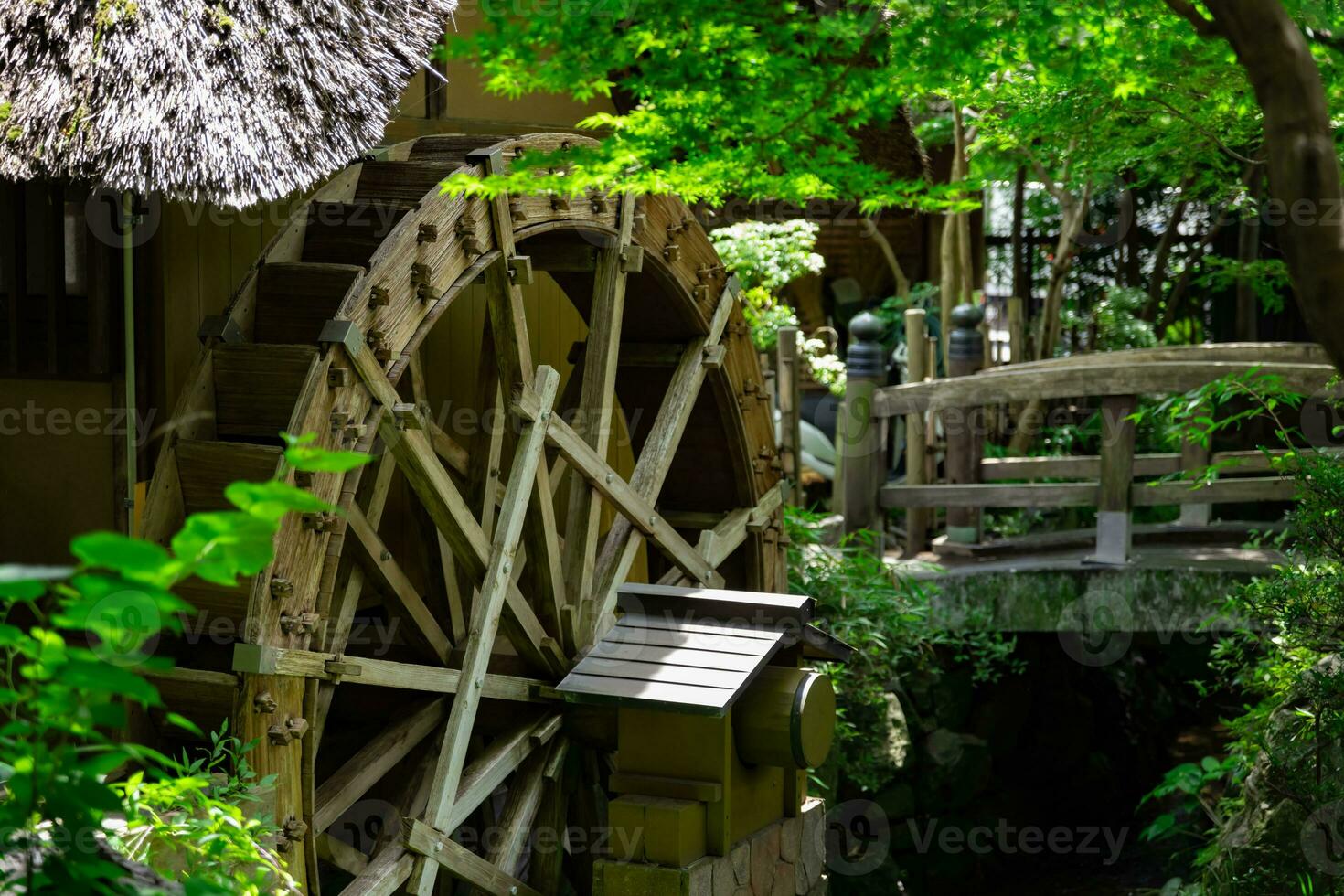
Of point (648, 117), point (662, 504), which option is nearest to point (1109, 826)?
point (662, 504)

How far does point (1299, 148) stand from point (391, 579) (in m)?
3.13

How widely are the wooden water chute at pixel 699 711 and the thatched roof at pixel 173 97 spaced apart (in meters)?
1.90

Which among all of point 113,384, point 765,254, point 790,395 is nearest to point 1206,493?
point 790,395

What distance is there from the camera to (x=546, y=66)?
4.01 meters

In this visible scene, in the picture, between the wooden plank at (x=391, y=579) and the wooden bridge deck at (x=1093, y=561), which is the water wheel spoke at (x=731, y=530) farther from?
the wooden bridge deck at (x=1093, y=561)

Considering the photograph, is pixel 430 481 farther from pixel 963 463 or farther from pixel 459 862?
pixel 963 463

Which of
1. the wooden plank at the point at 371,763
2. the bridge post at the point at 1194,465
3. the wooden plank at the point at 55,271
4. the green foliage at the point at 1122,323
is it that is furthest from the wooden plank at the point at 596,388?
the green foliage at the point at 1122,323

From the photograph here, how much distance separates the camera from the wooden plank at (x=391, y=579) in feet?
15.1

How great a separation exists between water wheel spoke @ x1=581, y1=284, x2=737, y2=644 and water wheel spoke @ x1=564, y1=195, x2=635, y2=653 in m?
0.14

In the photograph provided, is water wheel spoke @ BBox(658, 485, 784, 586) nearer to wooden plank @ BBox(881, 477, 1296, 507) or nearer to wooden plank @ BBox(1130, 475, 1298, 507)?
wooden plank @ BBox(881, 477, 1296, 507)

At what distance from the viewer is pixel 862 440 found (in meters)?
8.55

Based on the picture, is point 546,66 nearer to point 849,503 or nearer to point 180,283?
point 180,283

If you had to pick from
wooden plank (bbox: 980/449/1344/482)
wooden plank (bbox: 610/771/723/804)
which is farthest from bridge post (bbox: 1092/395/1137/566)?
wooden plank (bbox: 610/771/723/804)

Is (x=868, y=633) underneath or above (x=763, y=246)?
underneath
